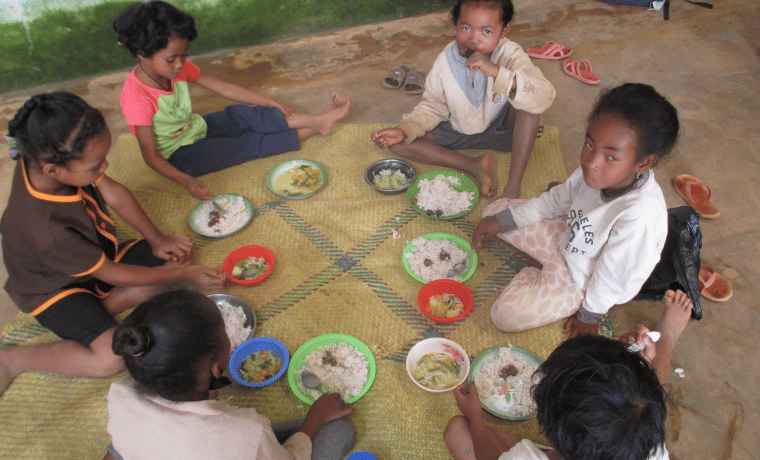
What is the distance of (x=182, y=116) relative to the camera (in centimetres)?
271

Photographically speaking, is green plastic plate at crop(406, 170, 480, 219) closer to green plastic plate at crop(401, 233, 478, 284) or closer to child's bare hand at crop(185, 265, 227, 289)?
green plastic plate at crop(401, 233, 478, 284)

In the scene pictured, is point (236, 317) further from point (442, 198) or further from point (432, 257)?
point (442, 198)

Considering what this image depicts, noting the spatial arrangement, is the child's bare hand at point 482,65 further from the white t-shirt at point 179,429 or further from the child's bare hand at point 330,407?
the white t-shirt at point 179,429

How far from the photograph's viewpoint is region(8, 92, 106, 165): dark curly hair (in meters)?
1.61

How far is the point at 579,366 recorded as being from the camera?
1.12 metres

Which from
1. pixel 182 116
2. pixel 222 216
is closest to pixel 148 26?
pixel 182 116

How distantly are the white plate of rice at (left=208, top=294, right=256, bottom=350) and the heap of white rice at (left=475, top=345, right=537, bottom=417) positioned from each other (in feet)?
3.33

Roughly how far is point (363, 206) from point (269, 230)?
548 millimetres

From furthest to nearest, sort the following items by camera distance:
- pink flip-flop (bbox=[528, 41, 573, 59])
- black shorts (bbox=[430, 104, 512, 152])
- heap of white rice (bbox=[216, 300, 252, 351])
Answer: pink flip-flop (bbox=[528, 41, 573, 59]) → black shorts (bbox=[430, 104, 512, 152]) → heap of white rice (bbox=[216, 300, 252, 351])

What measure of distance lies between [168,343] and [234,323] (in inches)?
33.4

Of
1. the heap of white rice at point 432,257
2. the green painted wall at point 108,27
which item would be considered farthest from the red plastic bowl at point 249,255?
Result: the green painted wall at point 108,27

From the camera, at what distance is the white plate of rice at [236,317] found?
2043 mm

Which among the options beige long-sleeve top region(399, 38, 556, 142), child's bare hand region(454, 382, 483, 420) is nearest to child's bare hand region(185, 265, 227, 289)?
child's bare hand region(454, 382, 483, 420)

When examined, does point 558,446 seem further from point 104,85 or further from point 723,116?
point 104,85
